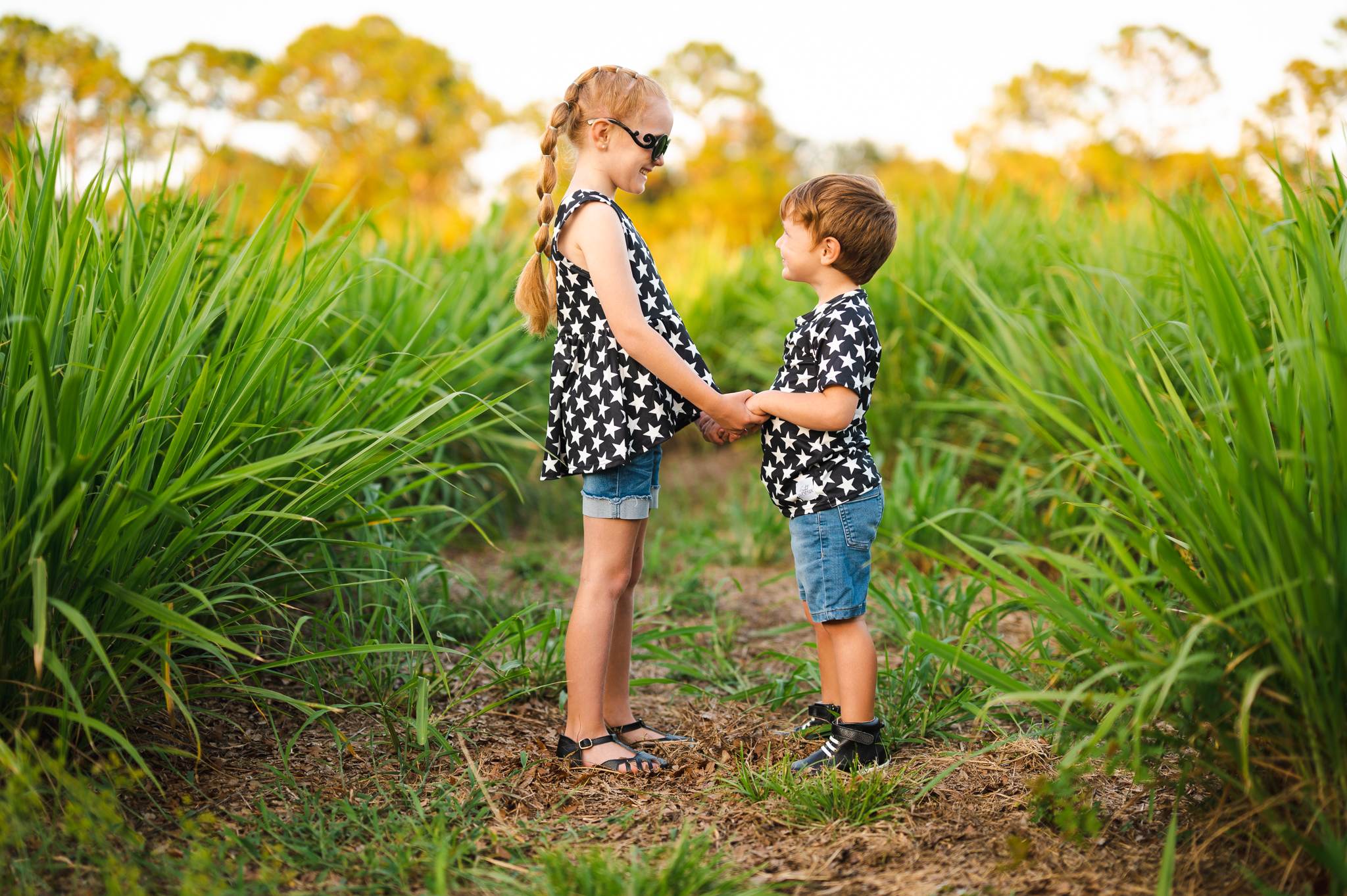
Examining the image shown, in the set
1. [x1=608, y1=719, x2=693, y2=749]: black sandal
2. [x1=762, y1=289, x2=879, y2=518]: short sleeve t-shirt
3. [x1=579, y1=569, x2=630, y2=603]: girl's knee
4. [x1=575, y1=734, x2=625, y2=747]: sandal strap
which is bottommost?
[x1=608, y1=719, x2=693, y2=749]: black sandal

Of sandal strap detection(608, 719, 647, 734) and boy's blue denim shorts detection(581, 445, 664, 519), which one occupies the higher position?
boy's blue denim shorts detection(581, 445, 664, 519)

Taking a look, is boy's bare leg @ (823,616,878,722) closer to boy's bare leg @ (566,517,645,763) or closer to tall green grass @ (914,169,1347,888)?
tall green grass @ (914,169,1347,888)

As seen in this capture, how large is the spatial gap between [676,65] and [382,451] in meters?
31.2

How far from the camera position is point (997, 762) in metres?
1.99

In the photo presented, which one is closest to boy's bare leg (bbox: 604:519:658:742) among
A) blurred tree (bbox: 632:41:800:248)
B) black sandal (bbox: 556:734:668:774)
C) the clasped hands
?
black sandal (bbox: 556:734:668:774)

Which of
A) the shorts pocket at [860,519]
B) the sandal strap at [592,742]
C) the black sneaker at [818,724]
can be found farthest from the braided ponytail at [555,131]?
the black sneaker at [818,724]

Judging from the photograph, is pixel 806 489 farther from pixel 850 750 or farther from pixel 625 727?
pixel 625 727

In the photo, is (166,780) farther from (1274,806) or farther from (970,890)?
(1274,806)

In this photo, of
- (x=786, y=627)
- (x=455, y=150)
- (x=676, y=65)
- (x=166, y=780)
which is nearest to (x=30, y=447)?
(x=166, y=780)

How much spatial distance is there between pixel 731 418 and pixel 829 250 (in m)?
0.42

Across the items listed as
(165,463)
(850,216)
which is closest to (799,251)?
(850,216)

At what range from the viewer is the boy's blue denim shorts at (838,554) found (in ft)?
6.63

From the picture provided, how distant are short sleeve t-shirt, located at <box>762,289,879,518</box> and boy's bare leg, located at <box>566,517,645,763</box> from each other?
36cm

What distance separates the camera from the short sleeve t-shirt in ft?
6.52
